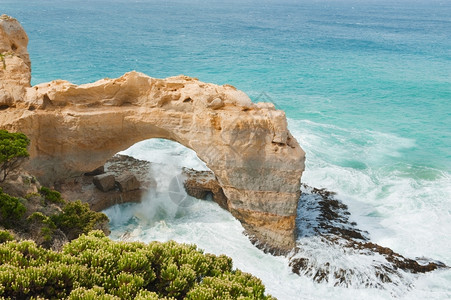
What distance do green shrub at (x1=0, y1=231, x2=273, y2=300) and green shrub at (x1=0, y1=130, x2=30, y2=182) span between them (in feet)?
18.5

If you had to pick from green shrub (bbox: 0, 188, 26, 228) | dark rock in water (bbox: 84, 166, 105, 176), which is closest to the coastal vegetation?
green shrub (bbox: 0, 188, 26, 228)

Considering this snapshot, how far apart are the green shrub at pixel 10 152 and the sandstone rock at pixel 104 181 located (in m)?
5.37

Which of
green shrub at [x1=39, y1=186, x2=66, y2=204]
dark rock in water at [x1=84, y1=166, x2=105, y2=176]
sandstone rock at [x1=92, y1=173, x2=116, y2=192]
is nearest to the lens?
green shrub at [x1=39, y1=186, x2=66, y2=204]

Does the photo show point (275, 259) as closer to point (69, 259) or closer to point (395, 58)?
point (69, 259)

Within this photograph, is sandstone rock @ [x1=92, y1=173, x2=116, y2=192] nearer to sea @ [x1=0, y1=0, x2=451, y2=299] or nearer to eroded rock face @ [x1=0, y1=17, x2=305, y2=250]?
sea @ [x1=0, y1=0, x2=451, y2=299]

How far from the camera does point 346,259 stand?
16688 millimetres

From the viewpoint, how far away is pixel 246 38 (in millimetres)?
79625

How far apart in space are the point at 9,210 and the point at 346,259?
12.8m

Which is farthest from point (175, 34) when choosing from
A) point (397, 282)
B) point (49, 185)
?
point (397, 282)

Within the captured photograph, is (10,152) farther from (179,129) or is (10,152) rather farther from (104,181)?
(179,129)

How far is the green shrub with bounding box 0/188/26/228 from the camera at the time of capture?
12426 millimetres

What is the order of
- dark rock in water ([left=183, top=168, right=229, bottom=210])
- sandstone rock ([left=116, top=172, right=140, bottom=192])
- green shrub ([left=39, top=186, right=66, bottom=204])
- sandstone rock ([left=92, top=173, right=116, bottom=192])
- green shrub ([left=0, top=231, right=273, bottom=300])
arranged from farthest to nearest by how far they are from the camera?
dark rock in water ([left=183, top=168, right=229, bottom=210]), sandstone rock ([left=116, top=172, right=140, bottom=192]), sandstone rock ([left=92, top=173, right=116, bottom=192]), green shrub ([left=39, top=186, right=66, bottom=204]), green shrub ([left=0, top=231, right=273, bottom=300])

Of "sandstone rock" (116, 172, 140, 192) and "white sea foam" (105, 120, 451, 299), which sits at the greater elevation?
"sandstone rock" (116, 172, 140, 192)

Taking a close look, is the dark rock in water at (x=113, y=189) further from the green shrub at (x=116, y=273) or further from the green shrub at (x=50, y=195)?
the green shrub at (x=116, y=273)
